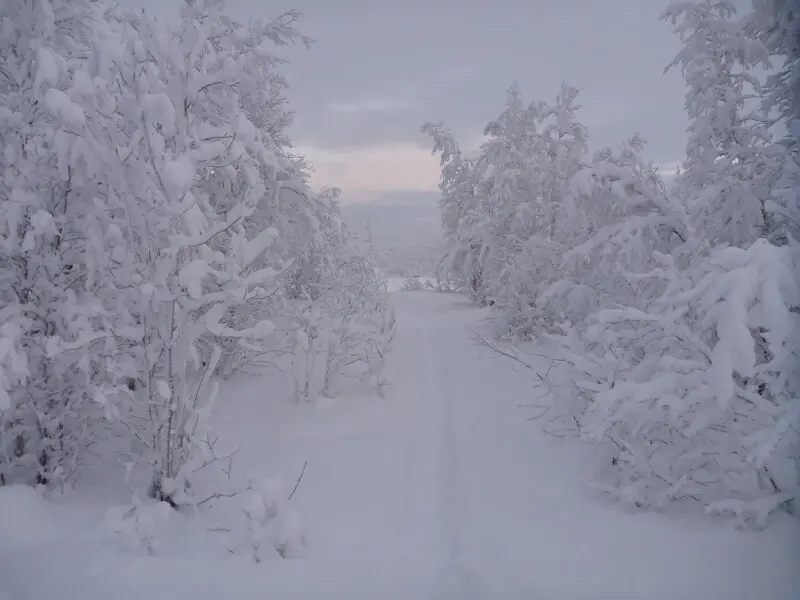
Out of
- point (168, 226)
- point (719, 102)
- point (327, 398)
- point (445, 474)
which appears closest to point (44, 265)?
point (168, 226)

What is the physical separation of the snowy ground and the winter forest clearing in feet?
0.09

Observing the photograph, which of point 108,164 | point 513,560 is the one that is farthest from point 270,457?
point 108,164

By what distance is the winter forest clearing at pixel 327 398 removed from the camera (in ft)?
13.0

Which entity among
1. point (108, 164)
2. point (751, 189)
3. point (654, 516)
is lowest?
point (654, 516)

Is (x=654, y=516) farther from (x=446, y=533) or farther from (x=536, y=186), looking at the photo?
(x=536, y=186)

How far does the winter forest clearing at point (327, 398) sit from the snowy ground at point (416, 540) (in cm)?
3

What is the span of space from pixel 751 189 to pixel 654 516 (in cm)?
455

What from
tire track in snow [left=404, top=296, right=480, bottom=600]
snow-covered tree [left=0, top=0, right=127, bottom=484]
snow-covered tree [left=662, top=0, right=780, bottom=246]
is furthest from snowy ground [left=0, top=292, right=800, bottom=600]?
snow-covered tree [left=662, top=0, right=780, bottom=246]

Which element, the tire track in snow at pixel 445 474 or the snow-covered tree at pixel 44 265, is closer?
the tire track in snow at pixel 445 474

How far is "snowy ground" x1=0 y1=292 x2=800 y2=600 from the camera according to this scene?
151 inches

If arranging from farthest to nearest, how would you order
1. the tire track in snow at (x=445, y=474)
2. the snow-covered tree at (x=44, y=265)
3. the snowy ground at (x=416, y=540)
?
the snow-covered tree at (x=44, y=265), the tire track in snow at (x=445, y=474), the snowy ground at (x=416, y=540)

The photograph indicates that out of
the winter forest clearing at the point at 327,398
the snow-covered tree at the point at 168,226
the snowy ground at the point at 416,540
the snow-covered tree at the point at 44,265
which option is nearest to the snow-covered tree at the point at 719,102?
the winter forest clearing at the point at 327,398

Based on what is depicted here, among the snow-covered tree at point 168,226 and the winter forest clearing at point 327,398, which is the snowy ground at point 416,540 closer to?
the winter forest clearing at point 327,398

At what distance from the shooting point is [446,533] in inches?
197
